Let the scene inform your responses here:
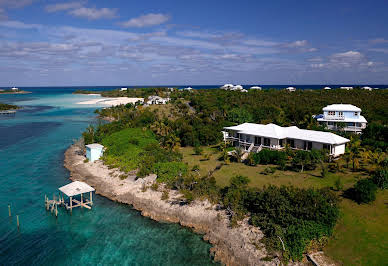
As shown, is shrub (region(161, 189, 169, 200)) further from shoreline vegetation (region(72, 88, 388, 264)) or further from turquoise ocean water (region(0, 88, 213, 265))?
turquoise ocean water (region(0, 88, 213, 265))

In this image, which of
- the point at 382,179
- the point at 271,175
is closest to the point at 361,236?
the point at 382,179

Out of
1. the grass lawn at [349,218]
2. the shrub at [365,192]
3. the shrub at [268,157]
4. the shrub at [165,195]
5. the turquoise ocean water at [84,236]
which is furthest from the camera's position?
the shrub at [268,157]

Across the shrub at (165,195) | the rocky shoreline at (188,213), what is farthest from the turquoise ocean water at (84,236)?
the shrub at (165,195)

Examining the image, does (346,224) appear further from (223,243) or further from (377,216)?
(223,243)

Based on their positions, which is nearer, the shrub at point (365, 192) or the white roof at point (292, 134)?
the shrub at point (365, 192)

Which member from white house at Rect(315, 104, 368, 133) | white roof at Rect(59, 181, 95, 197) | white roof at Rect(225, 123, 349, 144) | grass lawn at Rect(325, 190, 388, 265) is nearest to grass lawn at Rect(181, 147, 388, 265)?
grass lawn at Rect(325, 190, 388, 265)

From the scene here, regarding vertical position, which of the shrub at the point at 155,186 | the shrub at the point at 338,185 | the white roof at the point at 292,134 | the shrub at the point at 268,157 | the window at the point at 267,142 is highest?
the white roof at the point at 292,134

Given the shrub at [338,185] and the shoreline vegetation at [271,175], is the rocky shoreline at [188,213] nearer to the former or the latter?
the shoreline vegetation at [271,175]
